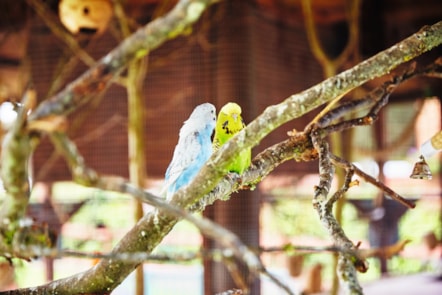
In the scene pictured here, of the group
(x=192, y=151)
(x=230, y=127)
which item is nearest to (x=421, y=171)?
(x=230, y=127)

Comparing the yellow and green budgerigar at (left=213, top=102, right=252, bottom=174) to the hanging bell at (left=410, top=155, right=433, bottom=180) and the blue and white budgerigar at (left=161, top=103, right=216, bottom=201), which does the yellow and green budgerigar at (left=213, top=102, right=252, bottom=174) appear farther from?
the hanging bell at (left=410, top=155, right=433, bottom=180)

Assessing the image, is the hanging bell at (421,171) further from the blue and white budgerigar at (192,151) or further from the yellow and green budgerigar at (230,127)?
the blue and white budgerigar at (192,151)

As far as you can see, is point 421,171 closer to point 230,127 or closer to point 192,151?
point 230,127

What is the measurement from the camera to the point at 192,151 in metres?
1.24

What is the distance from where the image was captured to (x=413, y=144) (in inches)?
241

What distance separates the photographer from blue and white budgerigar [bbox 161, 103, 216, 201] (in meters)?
1.24

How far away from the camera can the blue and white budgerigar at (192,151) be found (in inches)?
48.8

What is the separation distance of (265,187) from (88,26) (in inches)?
83.2

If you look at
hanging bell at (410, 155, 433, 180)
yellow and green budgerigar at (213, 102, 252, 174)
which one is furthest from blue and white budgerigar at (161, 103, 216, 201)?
hanging bell at (410, 155, 433, 180)

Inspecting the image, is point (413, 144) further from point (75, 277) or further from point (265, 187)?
point (75, 277)

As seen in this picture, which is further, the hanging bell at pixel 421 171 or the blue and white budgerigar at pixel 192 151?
the hanging bell at pixel 421 171

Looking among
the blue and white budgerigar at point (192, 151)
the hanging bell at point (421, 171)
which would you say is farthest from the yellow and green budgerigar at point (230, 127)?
the hanging bell at point (421, 171)

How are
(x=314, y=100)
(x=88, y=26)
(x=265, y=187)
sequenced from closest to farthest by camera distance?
(x=314, y=100) → (x=88, y=26) → (x=265, y=187)

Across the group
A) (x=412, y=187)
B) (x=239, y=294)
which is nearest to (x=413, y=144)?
(x=412, y=187)
